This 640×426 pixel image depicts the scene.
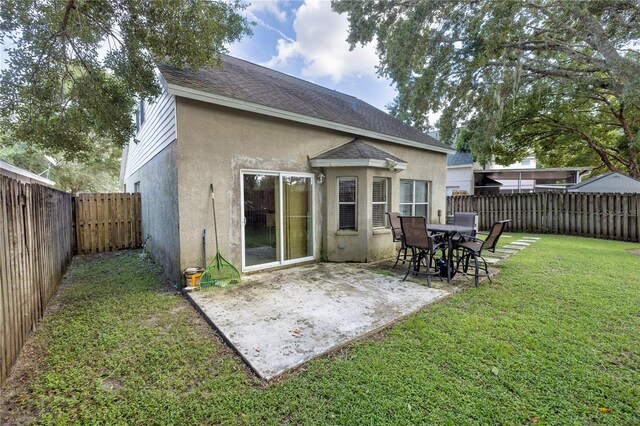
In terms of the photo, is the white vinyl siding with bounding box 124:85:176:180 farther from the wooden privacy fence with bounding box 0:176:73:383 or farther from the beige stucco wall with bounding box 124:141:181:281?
the wooden privacy fence with bounding box 0:176:73:383

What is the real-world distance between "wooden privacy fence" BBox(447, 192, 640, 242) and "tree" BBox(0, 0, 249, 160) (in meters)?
13.5

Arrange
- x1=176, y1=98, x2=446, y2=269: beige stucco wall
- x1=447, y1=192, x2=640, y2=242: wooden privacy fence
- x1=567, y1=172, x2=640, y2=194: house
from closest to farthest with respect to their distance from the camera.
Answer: x1=176, y1=98, x2=446, y2=269: beige stucco wall
x1=447, y1=192, x2=640, y2=242: wooden privacy fence
x1=567, y1=172, x2=640, y2=194: house

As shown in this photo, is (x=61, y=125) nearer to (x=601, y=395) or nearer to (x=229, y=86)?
(x=229, y=86)

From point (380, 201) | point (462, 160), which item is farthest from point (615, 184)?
point (380, 201)

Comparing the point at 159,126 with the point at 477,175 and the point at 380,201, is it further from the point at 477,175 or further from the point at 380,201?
the point at 477,175

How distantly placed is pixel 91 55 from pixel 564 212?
17.5m

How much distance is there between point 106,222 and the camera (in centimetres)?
902

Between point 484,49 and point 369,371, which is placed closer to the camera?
point 369,371

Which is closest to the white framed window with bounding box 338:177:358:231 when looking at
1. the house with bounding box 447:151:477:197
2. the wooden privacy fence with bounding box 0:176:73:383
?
the wooden privacy fence with bounding box 0:176:73:383

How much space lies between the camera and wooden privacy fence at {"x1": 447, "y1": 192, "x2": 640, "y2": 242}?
10.4 metres

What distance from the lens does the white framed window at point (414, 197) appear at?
348 inches

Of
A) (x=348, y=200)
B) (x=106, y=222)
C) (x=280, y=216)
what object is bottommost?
(x=106, y=222)

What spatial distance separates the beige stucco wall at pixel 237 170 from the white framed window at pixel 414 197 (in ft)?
5.22

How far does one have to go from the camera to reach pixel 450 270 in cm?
556
